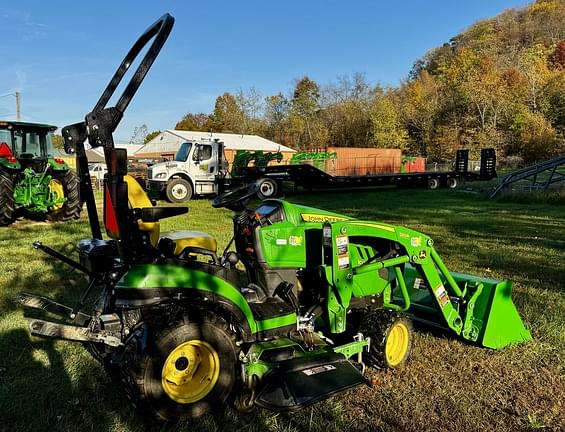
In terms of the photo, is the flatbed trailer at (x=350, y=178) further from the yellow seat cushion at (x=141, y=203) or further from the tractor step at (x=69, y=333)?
the tractor step at (x=69, y=333)

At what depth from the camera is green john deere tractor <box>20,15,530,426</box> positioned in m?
2.61

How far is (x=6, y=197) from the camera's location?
410 inches

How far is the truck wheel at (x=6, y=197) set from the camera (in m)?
10.3

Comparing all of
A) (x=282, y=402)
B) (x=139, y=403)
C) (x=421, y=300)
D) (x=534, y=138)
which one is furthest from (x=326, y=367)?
(x=534, y=138)

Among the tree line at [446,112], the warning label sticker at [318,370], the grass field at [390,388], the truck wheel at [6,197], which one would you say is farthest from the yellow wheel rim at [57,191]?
the tree line at [446,112]

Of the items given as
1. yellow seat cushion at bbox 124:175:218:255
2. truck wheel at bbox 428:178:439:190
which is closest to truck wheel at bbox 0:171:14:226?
yellow seat cushion at bbox 124:175:218:255

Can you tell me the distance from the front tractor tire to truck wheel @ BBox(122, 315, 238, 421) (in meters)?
14.9

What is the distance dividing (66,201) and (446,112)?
1818 inches

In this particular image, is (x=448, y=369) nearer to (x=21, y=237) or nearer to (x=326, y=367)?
(x=326, y=367)

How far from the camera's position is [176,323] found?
2631mm

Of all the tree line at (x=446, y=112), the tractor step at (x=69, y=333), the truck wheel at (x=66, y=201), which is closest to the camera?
the tractor step at (x=69, y=333)

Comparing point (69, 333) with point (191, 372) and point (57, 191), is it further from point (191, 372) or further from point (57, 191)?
point (57, 191)

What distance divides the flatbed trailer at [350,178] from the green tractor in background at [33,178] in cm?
574

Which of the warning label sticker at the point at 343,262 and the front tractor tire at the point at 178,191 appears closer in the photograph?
the warning label sticker at the point at 343,262
